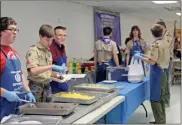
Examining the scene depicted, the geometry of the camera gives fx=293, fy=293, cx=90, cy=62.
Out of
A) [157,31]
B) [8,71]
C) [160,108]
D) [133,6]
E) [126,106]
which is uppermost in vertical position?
[133,6]

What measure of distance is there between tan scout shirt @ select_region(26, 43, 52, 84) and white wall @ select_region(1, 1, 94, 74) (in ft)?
4.45

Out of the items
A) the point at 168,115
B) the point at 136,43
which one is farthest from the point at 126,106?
the point at 136,43

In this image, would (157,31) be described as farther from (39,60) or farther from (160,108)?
(39,60)

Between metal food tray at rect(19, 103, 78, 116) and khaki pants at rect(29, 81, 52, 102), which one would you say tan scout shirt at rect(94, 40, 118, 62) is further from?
metal food tray at rect(19, 103, 78, 116)

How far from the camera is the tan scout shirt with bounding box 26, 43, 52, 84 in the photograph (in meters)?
2.32

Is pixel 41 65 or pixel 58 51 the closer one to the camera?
pixel 41 65

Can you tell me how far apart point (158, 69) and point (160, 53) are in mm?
184

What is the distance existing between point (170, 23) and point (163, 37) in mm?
8935

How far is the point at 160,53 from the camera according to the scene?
3314 millimetres

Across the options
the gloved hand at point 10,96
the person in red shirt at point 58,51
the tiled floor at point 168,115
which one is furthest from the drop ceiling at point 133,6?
the gloved hand at point 10,96

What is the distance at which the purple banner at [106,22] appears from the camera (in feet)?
21.5

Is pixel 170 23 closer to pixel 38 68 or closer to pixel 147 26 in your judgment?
pixel 147 26

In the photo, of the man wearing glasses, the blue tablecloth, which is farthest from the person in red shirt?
the man wearing glasses

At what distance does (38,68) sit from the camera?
2252 mm
